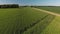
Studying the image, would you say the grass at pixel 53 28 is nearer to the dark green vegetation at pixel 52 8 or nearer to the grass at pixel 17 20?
the grass at pixel 17 20

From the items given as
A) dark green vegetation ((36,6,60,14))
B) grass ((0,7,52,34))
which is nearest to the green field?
grass ((0,7,52,34))

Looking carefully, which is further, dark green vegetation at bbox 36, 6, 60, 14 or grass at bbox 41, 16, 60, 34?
dark green vegetation at bbox 36, 6, 60, 14

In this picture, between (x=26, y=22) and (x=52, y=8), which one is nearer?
(x=26, y=22)

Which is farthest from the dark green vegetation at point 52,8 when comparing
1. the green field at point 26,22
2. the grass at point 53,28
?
the grass at point 53,28

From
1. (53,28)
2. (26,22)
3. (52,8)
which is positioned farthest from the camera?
(52,8)

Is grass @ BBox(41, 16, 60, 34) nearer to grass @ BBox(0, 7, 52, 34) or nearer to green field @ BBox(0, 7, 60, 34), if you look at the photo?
green field @ BBox(0, 7, 60, 34)

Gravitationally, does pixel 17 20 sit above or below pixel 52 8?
below

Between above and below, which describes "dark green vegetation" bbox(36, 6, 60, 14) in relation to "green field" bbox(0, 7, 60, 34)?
above

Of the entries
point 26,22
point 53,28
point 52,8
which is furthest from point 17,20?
point 52,8

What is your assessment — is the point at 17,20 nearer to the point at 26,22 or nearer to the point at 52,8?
the point at 26,22

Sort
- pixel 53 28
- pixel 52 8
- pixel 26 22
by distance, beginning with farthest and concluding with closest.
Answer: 1. pixel 52 8
2. pixel 26 22
3. pixel 53 28
